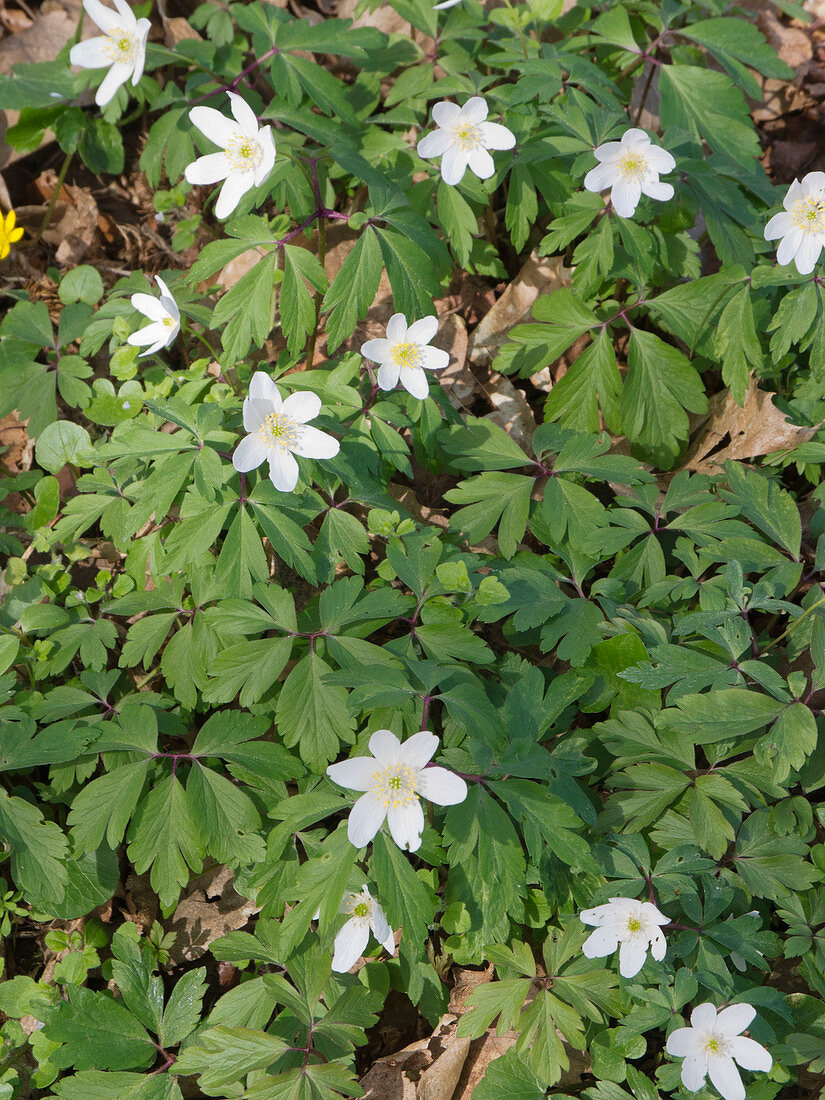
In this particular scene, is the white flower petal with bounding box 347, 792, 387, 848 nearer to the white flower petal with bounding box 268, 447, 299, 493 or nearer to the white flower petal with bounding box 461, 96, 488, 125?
the white flower petal with bounding box 268, 447, 299, 493

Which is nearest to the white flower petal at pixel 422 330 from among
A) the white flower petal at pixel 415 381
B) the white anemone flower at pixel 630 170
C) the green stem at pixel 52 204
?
the white flower petal at pixel 415 381

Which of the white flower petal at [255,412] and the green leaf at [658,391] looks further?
the green leaf at [658,391]

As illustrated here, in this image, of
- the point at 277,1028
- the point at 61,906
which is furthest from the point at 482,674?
the point at 61,906

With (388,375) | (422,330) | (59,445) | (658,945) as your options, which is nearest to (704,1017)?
(658,945)

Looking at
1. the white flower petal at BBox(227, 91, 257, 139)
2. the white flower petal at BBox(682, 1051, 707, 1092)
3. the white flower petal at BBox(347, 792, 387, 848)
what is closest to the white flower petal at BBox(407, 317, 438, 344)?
the white flower petal at BBox(227, 91, 257, 139)

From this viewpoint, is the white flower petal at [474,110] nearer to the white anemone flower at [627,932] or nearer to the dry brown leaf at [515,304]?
the dry brown leaf at [515,304]

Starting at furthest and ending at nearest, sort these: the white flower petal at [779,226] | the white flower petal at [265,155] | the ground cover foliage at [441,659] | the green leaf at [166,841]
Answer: the white flower petal at [779,226], the white flower petal at [265,155], the green leaf at [166,841], the ground cover foliage at [441,659]
